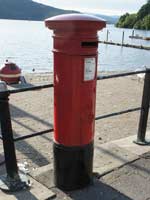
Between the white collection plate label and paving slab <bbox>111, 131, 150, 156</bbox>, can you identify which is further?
paving slab <bbox>111, 131, 150, 156</bbox>

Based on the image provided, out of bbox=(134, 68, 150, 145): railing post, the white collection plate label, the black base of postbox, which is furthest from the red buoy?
the white collection plate label

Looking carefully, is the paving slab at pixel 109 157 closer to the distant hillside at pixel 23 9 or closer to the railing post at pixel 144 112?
the railing post at pixel 144 112

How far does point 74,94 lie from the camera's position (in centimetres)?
325

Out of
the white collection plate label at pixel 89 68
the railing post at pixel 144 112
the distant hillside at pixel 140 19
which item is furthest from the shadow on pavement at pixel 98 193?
the distant hillside at pixel 140 19

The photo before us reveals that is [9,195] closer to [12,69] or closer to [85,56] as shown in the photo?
[85,56]

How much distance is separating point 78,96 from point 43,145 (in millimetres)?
2249

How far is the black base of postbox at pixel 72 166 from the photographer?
3469 millimetres

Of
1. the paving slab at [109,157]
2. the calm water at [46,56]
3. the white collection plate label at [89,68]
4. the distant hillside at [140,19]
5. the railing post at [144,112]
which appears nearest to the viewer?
the white collection plate label at [89,68]

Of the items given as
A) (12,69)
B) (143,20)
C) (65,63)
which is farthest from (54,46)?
(143,20)

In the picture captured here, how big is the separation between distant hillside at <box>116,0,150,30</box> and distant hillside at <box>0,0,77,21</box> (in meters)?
26.4

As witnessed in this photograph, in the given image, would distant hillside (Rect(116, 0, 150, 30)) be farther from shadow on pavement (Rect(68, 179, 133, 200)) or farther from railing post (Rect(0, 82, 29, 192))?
railing post (Rect(0, 82, 29, 192))

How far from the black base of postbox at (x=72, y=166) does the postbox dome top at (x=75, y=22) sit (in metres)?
1.11

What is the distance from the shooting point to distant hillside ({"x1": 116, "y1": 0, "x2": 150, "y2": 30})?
99944 mm

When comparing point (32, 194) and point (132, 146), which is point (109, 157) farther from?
point (32, 194)
